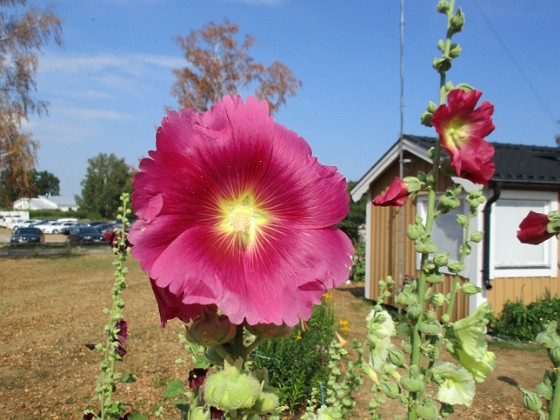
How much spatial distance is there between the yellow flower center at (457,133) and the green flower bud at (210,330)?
604 millimetres

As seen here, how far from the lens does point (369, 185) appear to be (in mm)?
12242

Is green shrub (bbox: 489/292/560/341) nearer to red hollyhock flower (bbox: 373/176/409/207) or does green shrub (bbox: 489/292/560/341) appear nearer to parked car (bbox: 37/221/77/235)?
red hollyhock flower (bbox: 373/176/409/207)

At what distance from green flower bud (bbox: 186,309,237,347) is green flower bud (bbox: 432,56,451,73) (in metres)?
0.85

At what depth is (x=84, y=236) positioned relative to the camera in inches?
1481

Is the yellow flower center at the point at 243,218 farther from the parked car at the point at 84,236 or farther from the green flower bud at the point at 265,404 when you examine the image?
the parked car at the point at 84,236

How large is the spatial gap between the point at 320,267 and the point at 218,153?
8.9 inches

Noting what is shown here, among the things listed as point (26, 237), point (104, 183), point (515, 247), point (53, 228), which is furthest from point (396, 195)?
point (104, 183)

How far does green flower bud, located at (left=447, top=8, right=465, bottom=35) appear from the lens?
118 centimetres

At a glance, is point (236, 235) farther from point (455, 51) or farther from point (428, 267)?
point (455, 51)

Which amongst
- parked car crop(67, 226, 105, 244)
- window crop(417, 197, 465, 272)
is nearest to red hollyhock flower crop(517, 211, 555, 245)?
window crop(417, 197, 465, 272)

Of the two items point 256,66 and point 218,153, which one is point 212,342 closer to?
point 218,153

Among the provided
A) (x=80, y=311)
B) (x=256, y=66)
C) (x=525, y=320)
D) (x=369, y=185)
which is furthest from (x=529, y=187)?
(x=256, y=66)

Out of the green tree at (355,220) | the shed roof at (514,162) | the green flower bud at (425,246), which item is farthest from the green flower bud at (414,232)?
the green tree at (355,220)

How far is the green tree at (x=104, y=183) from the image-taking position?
70938 mm
